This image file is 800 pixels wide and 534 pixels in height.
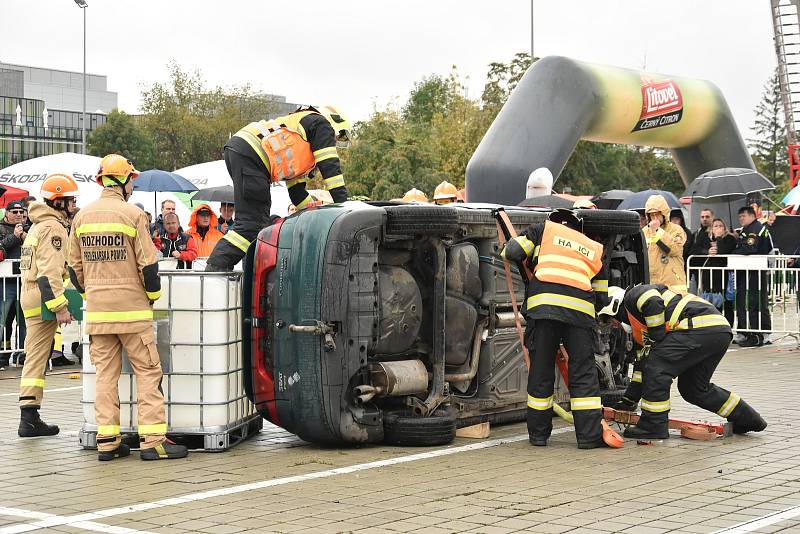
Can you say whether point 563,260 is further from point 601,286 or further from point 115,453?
point 115,453

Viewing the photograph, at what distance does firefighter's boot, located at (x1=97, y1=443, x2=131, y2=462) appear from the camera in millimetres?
7938

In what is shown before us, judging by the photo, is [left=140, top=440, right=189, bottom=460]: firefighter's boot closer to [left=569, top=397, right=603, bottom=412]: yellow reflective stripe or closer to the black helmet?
[left=569, top=397, right=603, bottom=412]: yellow reflective stripe

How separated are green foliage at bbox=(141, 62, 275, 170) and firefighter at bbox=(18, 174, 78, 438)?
181 feet

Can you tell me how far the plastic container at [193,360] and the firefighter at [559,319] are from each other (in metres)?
2.10

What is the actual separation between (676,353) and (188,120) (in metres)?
58.0

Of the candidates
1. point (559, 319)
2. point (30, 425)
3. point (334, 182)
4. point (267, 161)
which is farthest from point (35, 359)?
point (559, 319)

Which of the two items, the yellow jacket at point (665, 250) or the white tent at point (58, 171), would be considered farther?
the white tent at point (58, 171)

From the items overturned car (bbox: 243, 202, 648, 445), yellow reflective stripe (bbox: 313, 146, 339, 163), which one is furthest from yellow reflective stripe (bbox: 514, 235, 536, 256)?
yellow reflective stripe (bbox: 313, 146, 339, 163)

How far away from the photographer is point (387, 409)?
8.50 metres

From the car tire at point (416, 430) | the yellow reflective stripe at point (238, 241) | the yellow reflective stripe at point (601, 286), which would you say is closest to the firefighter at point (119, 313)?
the yellow reflective stripe at point (238, 241)

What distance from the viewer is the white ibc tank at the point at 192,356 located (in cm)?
820

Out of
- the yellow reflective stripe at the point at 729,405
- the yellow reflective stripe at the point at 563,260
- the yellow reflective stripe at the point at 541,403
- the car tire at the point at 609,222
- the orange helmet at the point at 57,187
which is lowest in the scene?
the yellow reflective stripe at the point at 729,405

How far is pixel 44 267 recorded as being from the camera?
9.18 meters

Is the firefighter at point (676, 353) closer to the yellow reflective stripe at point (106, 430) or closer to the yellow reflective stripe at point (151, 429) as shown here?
the yellow reflective stripe at point (151, 429)
